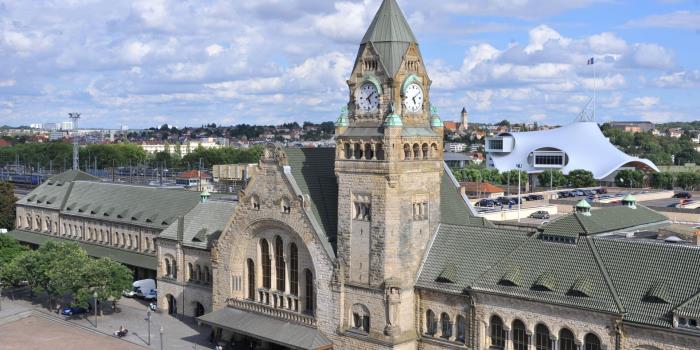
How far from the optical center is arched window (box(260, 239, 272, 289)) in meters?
66.2

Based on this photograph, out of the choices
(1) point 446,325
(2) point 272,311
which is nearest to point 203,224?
(2) point 272,311

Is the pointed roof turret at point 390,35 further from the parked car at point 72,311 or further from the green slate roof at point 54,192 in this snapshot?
the green slate roof at point 54,192

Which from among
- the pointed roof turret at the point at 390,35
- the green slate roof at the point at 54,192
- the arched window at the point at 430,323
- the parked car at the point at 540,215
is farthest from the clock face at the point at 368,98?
the green slate roof at the point at 54,192

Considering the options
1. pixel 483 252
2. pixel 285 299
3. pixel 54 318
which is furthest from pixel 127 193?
pixel 483 252

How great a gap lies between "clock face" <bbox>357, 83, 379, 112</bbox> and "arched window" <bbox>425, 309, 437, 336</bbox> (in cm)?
1580

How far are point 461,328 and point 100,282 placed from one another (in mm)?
39484

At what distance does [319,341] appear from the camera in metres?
60.1

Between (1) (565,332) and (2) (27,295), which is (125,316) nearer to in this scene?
Result: (2) (27,295)

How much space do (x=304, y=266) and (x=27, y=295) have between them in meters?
45.7

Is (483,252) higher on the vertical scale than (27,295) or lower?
higher

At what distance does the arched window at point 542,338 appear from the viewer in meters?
50.1

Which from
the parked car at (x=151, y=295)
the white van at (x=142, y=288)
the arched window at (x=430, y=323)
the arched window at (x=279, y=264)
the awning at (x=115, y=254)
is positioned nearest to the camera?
the arched window at (x=430, y=323)

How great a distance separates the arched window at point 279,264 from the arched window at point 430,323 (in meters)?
13.8

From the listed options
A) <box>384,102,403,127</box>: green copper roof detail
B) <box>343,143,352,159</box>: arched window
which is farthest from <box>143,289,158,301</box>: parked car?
<box>384,102,403,127</box>: green copper roof detail
